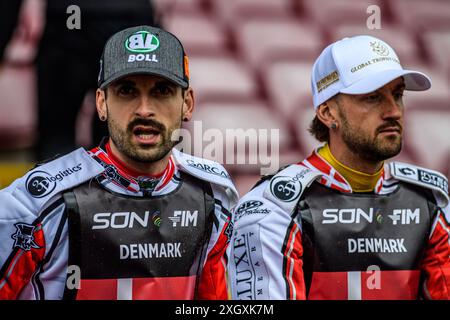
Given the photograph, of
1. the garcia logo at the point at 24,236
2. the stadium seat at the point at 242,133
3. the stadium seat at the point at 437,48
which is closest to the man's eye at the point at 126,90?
the garcia logo at the point at 24,236

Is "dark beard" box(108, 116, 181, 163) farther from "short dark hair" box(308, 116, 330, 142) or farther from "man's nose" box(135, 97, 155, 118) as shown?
"short dark hair" box(308, 116, 330, 142)

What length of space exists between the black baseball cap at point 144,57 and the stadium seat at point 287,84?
7.45ft

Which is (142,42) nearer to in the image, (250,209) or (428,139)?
(250,209)

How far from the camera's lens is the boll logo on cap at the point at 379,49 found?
8.67 ft

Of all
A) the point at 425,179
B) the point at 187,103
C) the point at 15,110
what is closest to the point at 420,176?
the point at 425,179

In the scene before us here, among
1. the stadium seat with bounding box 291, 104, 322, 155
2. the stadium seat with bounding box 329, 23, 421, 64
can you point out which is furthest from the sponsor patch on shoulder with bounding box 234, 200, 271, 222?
the stadium seat with bounding box 329, 23, 421, 64

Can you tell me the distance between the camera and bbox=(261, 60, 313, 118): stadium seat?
4.57 meters

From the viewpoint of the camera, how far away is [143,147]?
2248mm

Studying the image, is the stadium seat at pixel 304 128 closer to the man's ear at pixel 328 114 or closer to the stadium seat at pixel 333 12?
the stadium seat at pixel 333 12

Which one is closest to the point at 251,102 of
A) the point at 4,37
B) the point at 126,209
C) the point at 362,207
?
the point at 4,37

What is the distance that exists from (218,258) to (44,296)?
440mm

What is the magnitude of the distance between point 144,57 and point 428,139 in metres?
2.62

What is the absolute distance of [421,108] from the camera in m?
4.76

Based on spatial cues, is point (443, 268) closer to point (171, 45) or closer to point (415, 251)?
point (415, 251)
